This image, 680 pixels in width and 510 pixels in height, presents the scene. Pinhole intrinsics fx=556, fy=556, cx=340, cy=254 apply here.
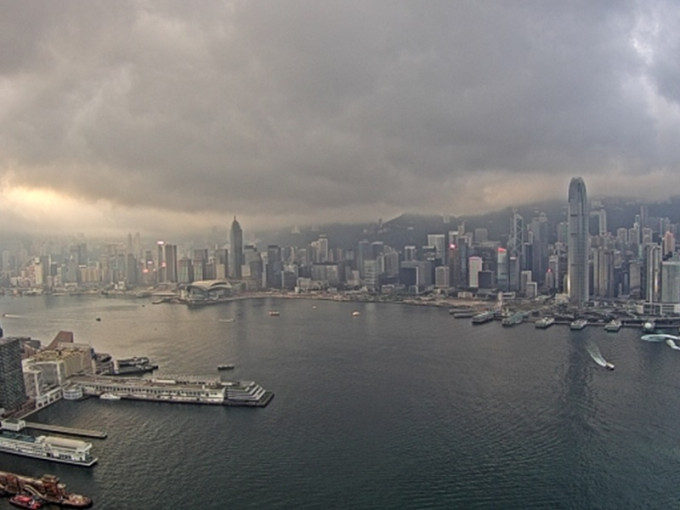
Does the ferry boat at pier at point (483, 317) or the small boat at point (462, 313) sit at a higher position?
the ferry boat at pier at point (483, 317)

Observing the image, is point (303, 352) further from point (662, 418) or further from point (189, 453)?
point (662, 418)

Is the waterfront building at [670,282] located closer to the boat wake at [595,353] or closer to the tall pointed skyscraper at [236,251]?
the boat wake at [595,353]

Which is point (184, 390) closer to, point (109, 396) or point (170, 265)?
point (109, 396)

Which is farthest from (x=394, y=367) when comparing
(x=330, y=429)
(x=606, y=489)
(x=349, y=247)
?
(x=349, y=247)

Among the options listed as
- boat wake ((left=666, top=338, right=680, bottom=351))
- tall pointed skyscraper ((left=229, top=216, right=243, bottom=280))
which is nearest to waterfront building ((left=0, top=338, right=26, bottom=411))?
boat wake ((left=666, top=338, right=680, bottom=351))

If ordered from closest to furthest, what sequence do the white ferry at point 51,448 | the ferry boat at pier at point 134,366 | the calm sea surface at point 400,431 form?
the calm sea surface at point 400,431 < the white ferry at point 51,448 < the ferry boat at pier at point 134,366

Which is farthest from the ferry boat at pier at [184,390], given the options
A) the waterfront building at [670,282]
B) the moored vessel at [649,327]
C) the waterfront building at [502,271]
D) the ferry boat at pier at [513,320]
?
the waterfront building at [502,271]
